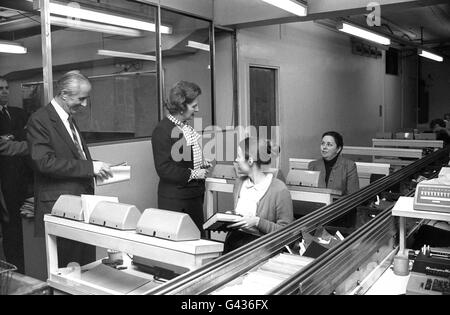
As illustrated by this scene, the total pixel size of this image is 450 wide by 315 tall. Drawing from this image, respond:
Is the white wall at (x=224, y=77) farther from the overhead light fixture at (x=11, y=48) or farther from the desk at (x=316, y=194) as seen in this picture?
the overhead light fixture at (x=11, y=48)

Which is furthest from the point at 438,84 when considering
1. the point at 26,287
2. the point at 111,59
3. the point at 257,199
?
the point at 26,287

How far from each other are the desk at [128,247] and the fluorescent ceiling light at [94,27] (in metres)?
1.95

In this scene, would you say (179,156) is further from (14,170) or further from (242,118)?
(242,118)

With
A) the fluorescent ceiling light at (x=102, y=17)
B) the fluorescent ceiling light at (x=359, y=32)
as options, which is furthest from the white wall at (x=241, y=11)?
the fluorescent ceiling light at (x=359, y=32)

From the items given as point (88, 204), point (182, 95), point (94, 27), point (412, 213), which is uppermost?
point (94, 27)

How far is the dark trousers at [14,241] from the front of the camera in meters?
3.09

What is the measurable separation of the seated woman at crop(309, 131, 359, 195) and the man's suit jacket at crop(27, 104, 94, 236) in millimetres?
1910

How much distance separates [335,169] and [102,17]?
2.34m

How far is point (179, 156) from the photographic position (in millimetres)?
3221

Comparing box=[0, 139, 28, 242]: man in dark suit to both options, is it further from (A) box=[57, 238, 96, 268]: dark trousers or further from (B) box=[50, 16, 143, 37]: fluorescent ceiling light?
(B) box=[50, 16, 143, 37]: fluorescent ceiling light

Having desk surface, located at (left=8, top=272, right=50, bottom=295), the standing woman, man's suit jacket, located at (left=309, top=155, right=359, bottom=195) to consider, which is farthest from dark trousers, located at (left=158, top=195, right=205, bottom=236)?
desk surface, located at (left=8, top=272, right=50, bottom=295)

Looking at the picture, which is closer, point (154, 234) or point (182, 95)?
point (154, 234)

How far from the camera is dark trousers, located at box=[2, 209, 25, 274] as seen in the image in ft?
10.1

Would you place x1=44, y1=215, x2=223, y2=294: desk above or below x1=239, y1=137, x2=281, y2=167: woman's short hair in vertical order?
below
